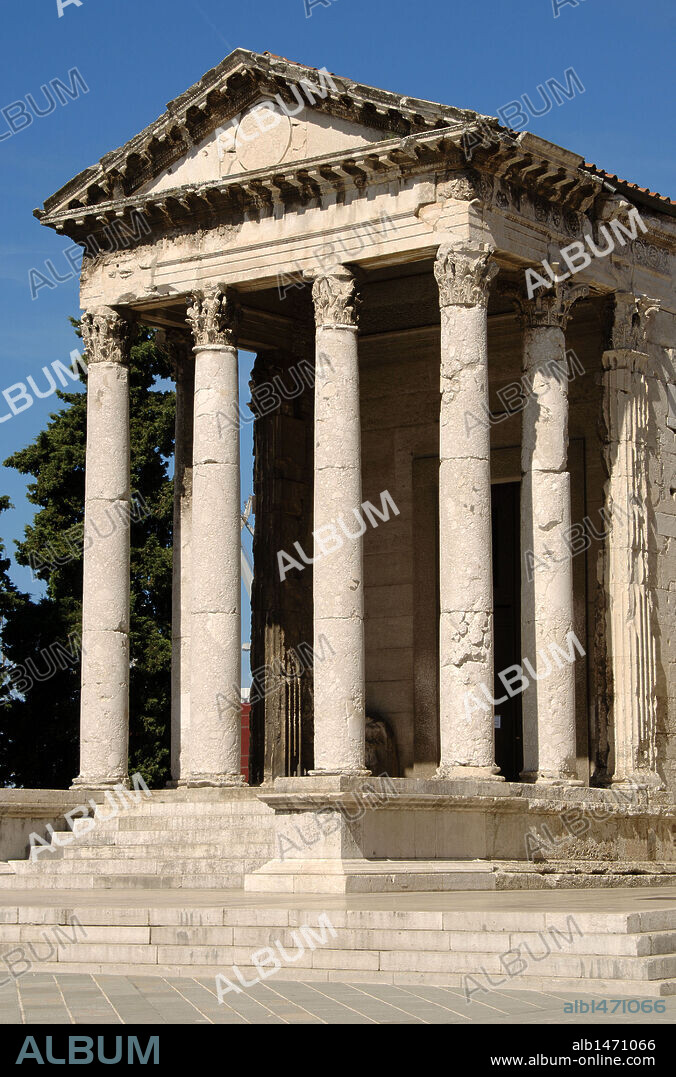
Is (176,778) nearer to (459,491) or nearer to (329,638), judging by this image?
(329,638)

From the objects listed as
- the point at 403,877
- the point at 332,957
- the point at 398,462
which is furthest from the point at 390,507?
the point at 332,957

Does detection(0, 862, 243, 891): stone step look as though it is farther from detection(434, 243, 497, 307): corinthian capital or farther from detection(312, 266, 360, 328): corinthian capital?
detection(434, 243, 497, 307): corinthian capital

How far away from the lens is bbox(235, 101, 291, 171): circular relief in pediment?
26.9 m

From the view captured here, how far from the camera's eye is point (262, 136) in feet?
89.1

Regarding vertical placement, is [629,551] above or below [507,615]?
above

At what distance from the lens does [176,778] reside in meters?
29.5

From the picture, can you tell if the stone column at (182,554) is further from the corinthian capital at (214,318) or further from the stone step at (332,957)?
the stone step at (332,957)

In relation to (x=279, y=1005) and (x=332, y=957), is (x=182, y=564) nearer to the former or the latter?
(x=332, y=957)

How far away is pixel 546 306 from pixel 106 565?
Answer: 26.2 feet

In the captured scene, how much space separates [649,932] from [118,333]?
16866 mm

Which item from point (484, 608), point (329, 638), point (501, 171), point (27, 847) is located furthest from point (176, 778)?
point (501, 171)
